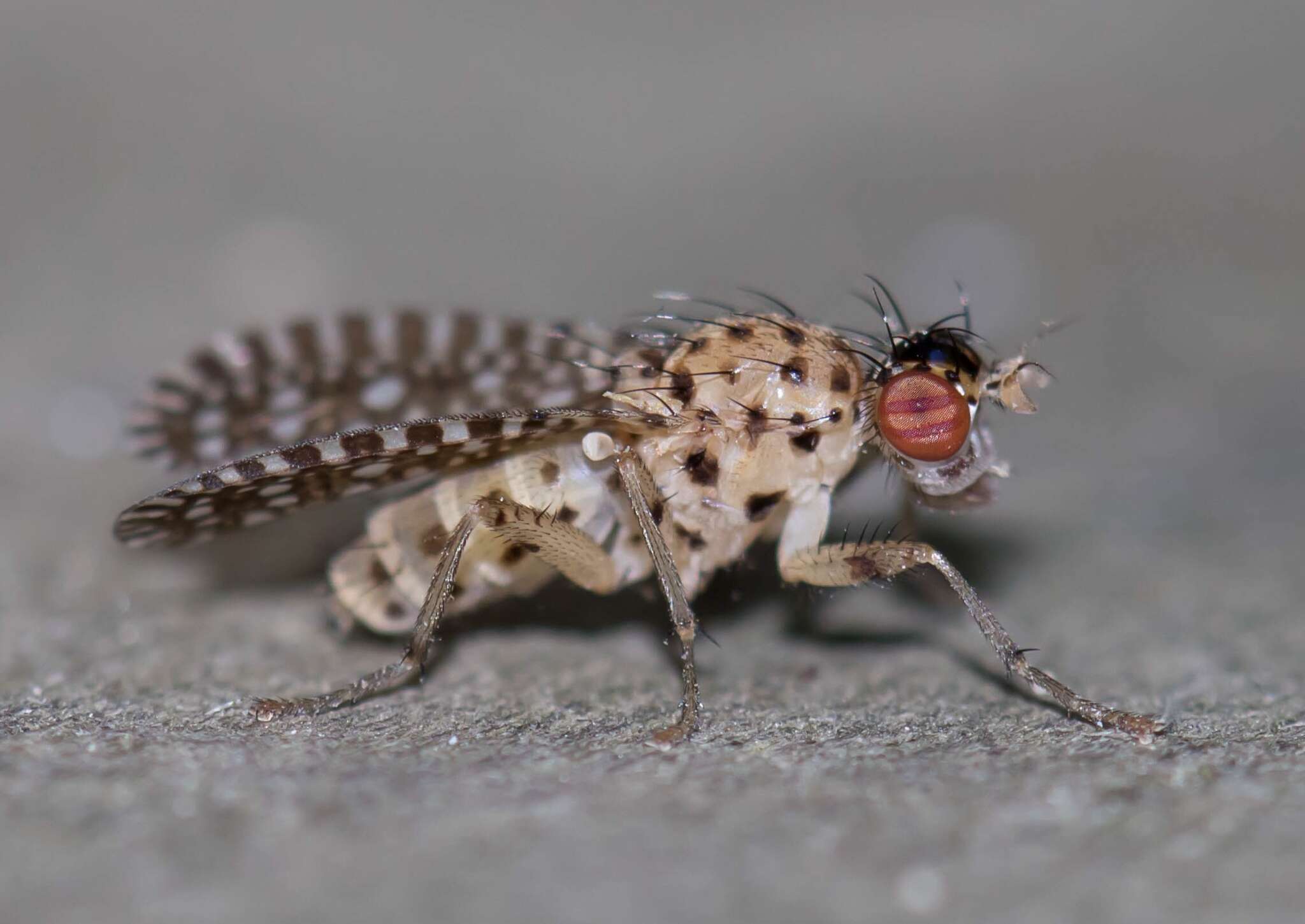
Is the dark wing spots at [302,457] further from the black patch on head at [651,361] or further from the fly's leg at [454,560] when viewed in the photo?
the black patch on head at [651,361]

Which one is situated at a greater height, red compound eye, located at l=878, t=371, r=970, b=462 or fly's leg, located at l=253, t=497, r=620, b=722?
red compound eye, located at l=878, t=371, r=970, b=462

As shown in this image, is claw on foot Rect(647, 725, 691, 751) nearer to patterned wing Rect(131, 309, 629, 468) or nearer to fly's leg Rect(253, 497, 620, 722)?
fly's leg Rect(253, 497, 620, 722)

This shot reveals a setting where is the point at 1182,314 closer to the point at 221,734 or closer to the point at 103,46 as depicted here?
the point at 221,734

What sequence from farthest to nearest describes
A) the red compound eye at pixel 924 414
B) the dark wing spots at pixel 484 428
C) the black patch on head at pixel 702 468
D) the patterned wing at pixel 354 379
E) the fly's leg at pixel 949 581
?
the patterned wing at pixel 354 379, the black patch on head at pixel 702 468, the red compound eye at pixel 924 414, the dark wing spots at pixel 484 428, the fly's leg at pixel 949 581

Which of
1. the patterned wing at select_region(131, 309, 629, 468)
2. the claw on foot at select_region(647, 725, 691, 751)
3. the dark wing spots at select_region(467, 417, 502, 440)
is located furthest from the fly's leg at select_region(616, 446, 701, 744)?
the patterned wing at select_region(131, 309, 629, 468)

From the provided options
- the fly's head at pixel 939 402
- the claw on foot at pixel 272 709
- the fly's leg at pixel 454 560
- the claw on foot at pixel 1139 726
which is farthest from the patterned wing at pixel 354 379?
the claw on foot at pixel 1139 726

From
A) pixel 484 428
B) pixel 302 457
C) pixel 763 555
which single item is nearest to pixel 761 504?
pixel 763 555
